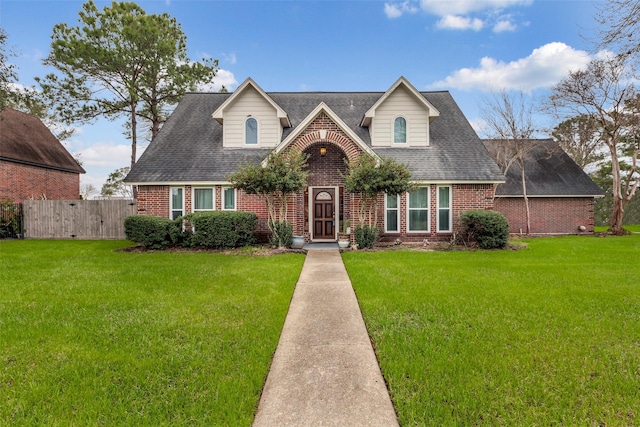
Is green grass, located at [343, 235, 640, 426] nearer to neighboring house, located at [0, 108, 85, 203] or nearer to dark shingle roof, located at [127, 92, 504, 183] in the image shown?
dark shingle roof, located at [127, 92, 504, 183]

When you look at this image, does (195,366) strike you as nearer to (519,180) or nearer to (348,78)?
(519,180)

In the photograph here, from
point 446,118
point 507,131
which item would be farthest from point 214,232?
point 507,131

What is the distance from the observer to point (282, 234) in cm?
1195

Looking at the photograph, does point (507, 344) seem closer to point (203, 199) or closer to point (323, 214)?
point (323, 214)

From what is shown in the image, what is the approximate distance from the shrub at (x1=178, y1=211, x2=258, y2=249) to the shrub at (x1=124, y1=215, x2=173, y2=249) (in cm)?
43

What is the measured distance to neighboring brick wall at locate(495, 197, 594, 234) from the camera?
18.2 meters

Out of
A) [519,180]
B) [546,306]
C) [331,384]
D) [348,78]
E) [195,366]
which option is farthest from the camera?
[348,78]

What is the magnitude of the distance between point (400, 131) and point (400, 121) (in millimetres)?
451

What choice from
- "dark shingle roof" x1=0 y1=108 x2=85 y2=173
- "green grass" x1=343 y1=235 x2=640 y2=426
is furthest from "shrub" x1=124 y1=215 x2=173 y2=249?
"dark shingle roof" x1=0 y1=108 x2=85 y2=173

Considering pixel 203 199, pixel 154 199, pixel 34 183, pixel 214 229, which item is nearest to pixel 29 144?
pixel 34 183

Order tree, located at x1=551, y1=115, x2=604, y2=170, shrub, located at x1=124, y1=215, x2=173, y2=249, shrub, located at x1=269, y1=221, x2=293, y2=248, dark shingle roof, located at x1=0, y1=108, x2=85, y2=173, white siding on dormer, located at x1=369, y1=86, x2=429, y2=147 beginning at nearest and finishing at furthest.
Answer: shrub, located at x1=124, y1=215, x2=173, y2=249 → shrub, located at x1=269, y1=221, x2=293, y2=248 → white siding on dormer, located at x1=369, y1=86, x2=429, y2=147 → dark shingle roof, located at x1=0, y1=108, x2=85, y2=173 → tree, located at x1=551, y1=115, x2=604, y2=170

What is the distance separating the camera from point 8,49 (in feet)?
41.1

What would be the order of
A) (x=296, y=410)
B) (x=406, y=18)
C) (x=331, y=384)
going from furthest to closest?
1. (x=406, y=18)
2. (x=331, y=384)
3. (x=296, y=410)

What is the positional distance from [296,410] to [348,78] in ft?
82.5
